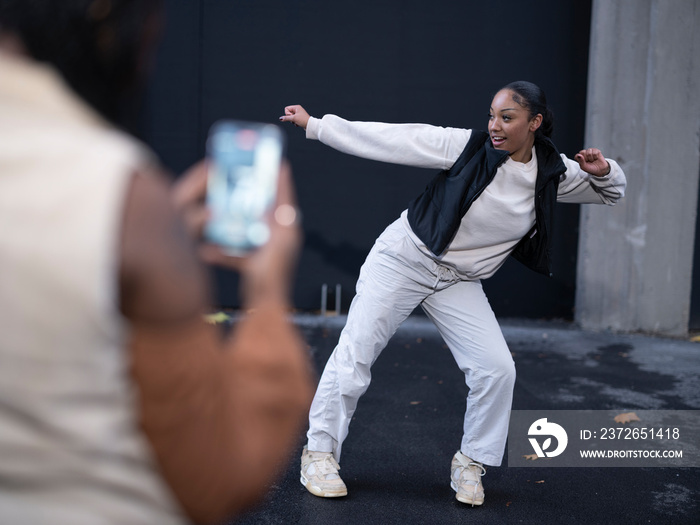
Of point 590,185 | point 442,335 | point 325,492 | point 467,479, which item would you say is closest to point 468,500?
point 467,479

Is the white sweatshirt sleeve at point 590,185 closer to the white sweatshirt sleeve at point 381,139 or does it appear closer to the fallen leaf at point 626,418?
the white sweatshirt sleeve at point 381,139

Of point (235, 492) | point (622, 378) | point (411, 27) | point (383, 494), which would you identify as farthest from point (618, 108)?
point (235, 492)

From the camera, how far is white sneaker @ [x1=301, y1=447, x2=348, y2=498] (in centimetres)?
345

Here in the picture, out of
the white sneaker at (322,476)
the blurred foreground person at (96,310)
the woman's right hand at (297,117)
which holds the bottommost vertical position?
the white sneaker at (322,476)

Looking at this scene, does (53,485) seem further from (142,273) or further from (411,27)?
(411,27)

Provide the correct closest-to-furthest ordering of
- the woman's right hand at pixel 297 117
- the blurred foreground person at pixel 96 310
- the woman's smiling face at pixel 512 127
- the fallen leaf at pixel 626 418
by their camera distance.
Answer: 1. the blurred foreground person at pixel 96 310
2. the woman's right hand at pixel 297 117
3. the woman's smiling face at pixel 512 127
4. the fallen leaf at pixel 626 418

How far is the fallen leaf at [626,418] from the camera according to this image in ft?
15.2

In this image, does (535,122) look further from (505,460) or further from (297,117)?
(505,460)

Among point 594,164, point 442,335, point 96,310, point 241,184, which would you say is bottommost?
point 442,335

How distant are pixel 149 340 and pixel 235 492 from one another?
25 cm

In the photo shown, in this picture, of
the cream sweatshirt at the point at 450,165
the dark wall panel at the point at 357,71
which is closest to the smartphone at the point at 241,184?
the cream sweatshirt at the point at 450,165

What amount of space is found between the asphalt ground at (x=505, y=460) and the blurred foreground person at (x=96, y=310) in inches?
98.6

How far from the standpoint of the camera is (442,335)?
359 cm

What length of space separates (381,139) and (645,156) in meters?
4.57
